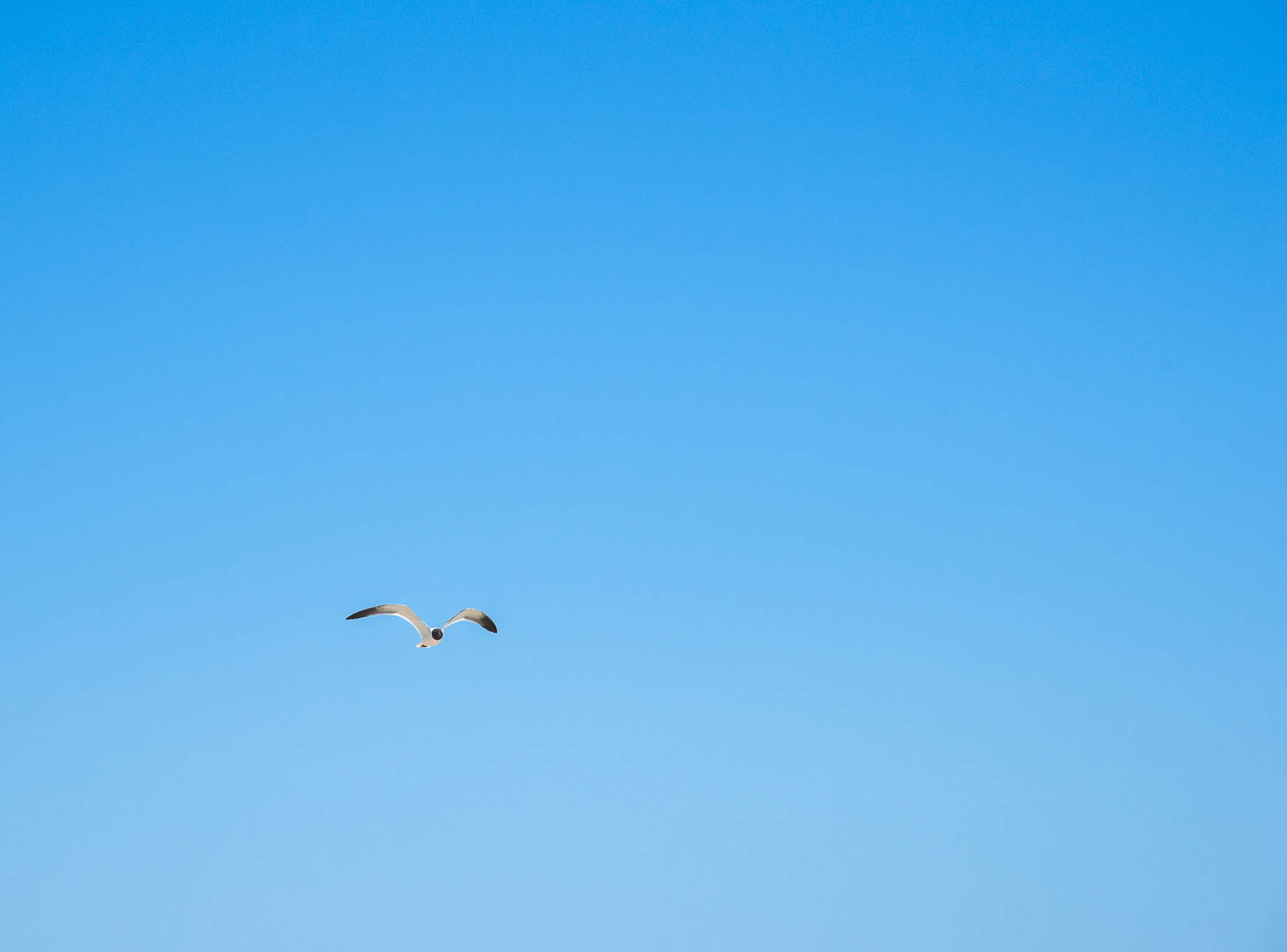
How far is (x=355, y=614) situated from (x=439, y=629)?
9.17 ft

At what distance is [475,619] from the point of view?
185 ft

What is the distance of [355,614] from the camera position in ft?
181

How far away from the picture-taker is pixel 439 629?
55.2 metres

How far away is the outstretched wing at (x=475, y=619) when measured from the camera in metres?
55.9

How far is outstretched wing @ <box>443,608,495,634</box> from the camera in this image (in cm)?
5591
